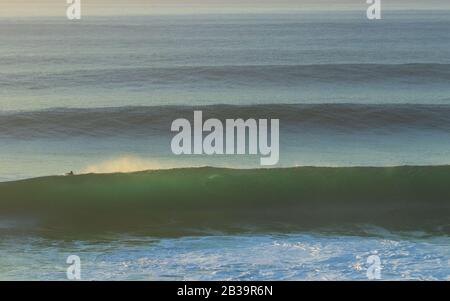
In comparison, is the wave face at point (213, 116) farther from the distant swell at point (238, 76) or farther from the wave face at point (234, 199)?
the wave face at point (234, 199)

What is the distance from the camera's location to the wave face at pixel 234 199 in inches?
472

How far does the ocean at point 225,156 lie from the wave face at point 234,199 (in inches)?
1.6

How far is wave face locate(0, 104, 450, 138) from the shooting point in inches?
782

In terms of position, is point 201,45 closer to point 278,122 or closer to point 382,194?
point 278,122

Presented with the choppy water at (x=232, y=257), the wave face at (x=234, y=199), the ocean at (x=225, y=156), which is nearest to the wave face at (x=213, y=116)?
the ocean at (x=225, y=156)

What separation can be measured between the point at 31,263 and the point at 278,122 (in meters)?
12.1

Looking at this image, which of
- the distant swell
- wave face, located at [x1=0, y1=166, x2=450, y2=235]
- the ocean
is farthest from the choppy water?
the distant swell

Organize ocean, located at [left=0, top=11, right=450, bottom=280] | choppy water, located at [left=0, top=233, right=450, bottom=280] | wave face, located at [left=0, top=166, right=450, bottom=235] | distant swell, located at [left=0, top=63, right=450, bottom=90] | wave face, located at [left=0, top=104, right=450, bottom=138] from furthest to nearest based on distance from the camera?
distant swell, located at [left=0, top=63, right=450, bottom=90]
wave face, located at [left=0, top=104, right=450, bottom=138]
wave face, located at [left=0, top=166, right=450, bottom=235]
ocean, located at [left=0, top=11, right=450, bottom=280]
choppy water, located at [left=0, top=233, right=450, bottom=280]

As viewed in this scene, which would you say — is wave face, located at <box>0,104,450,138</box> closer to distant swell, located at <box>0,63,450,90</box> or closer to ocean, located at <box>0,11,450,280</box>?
ocean, located at <box>0,11,450,280</box>

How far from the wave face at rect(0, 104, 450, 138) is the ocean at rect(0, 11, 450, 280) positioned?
0.18 ft

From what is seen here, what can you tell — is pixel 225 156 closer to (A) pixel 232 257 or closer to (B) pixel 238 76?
(B) pixel 238 76

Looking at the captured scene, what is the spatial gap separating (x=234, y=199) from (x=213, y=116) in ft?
28.6
